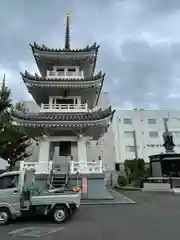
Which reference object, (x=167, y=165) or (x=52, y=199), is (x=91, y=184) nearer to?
(x=52, y=199)

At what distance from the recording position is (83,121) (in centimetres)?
1741

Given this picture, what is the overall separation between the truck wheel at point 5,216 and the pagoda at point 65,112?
22.0ft

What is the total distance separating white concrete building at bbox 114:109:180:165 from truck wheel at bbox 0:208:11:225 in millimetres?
34371

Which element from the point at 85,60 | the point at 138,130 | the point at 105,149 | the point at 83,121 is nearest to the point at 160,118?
the point at 138,130

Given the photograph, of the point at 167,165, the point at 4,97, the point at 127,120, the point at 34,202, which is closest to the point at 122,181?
the point at 167,165

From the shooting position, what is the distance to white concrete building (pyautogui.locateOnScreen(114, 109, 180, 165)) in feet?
143

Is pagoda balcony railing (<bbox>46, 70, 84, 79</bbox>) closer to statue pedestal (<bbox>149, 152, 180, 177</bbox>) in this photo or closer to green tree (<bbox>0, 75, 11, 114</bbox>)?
green tree (<bbox>0, 75, 11, 114</bbox>)

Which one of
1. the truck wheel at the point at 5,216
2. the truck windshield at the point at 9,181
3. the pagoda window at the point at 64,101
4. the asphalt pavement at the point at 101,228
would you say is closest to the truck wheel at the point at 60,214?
the asphalt pavement at the point at 101,228

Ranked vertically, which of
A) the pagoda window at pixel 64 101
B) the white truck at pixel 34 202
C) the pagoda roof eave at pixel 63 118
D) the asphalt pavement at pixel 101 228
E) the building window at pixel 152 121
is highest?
the building window at pixel 152 121

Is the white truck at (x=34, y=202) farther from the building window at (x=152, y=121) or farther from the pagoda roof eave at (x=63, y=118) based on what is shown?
the building window at (x=152, y=121)

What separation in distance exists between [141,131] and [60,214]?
3720 centimetres

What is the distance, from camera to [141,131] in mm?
44875

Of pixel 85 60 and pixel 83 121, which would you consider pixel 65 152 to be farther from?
pixel 85 60

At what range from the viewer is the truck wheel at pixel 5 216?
9146 millimetres
